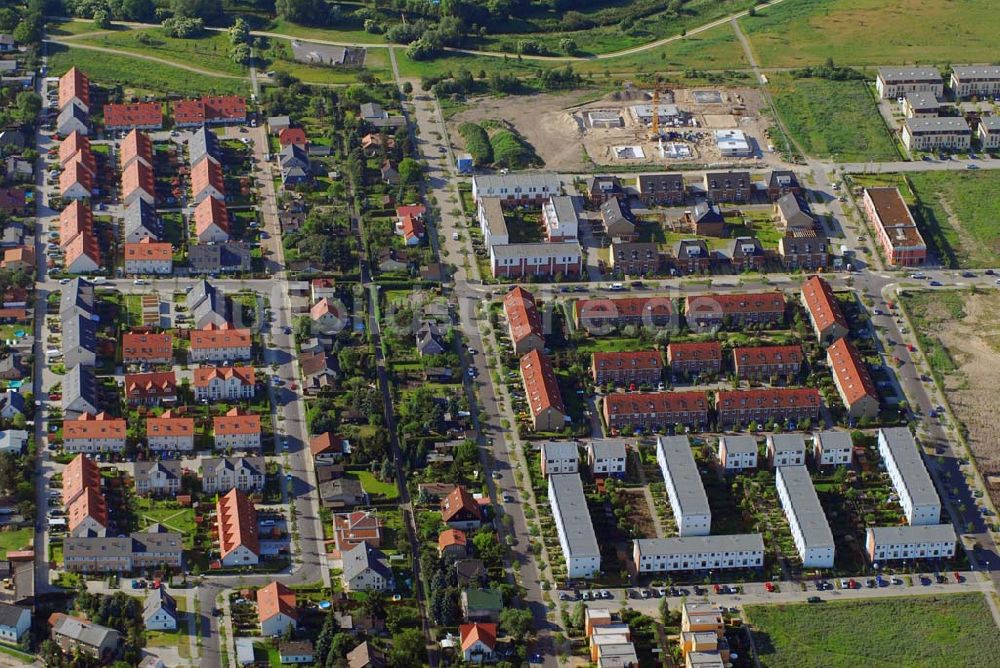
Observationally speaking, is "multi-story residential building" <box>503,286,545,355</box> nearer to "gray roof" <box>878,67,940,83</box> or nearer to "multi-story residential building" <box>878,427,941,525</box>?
"multi-story residential building" <box>878,427,941,525</box>

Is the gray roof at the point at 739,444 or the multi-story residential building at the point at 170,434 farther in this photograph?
the gray roof at the point at 739,444

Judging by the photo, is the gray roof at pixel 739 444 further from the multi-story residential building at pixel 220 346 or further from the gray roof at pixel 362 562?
the multi-story residential building at pixel 220 346

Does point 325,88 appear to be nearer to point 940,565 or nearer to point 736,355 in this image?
point 736,355

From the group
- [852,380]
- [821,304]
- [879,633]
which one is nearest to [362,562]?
[879,633]

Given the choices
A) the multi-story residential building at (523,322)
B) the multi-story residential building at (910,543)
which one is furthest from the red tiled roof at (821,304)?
the multi-story residential building at (910,543)

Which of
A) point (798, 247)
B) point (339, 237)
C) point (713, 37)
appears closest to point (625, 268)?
point (798, 247)
